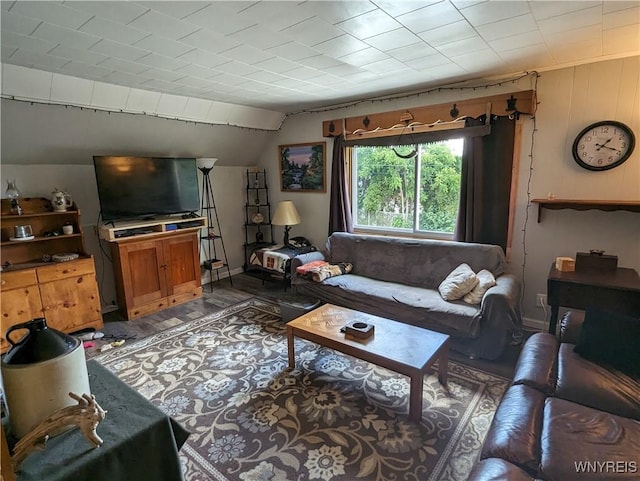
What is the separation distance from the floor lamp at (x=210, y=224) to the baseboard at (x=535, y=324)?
3633mm

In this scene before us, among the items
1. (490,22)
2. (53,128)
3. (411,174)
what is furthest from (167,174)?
(490,22)

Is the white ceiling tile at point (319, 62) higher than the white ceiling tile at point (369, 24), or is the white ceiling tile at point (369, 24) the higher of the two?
the white ceiling tile at point (319, 62)

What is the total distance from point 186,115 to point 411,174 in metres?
2.61

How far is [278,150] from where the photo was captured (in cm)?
509

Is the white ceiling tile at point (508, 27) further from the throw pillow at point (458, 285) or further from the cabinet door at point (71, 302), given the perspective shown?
the cabinet door at point (71, 302)

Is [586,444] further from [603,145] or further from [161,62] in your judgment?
[161,62]

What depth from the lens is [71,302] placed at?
10.8ft

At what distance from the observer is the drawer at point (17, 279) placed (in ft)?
9.56

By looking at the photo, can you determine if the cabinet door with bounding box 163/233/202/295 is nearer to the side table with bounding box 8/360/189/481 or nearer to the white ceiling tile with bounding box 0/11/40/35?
the white ceiling tile with bounding box 0/11/40/35

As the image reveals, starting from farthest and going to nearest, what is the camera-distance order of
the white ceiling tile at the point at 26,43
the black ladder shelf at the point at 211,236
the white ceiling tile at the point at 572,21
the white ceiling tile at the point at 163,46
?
the black ladder shelf at the point at 211,236
the white ceiling tile at the point at 163,46
the white ceiling tile at the point at 26,43
the white ceiling tile at the point at 572,21

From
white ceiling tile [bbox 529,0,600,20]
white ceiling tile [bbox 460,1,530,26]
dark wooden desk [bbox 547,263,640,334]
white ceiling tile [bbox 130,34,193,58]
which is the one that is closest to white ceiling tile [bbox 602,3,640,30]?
white ceiling tile [bbox 529,0,600,20]

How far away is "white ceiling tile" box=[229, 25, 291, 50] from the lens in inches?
80.7

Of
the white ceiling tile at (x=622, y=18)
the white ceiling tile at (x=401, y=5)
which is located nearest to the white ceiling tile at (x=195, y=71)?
the white ceiling tile at (x=401, y=5)

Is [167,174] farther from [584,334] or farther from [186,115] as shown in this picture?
[584,334]
